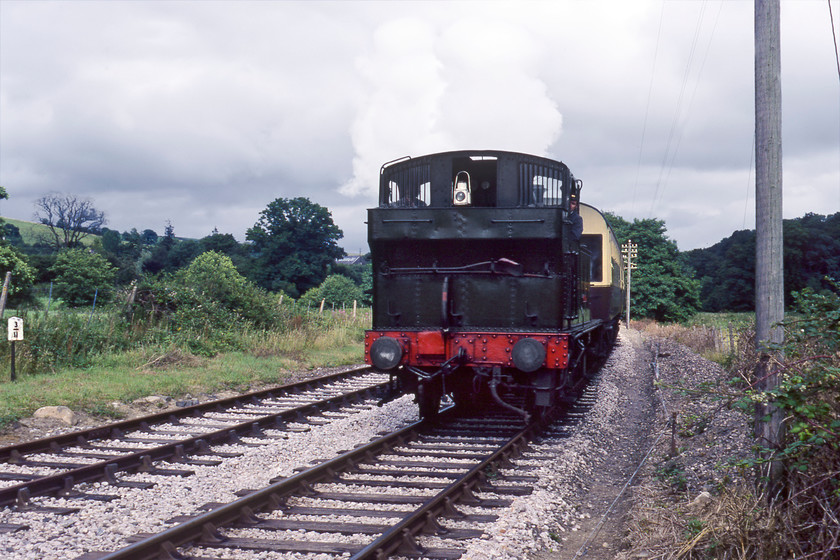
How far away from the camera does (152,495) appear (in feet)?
19.2

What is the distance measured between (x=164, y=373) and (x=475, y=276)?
7.00 metres

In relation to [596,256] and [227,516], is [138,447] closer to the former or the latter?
[227,516]

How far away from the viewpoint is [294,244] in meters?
65.6

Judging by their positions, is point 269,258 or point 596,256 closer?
point 596,256

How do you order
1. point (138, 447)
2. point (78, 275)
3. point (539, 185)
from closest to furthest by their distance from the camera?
point (138, 447)
point (539, 185)
point (78, 275)

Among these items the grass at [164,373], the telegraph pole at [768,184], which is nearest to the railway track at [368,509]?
the telegraph pole at [768,184]

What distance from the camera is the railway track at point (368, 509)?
453 cm

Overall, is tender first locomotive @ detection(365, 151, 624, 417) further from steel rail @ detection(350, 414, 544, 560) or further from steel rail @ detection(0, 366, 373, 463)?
steel rail @ detection(0, 366, 373, 463)

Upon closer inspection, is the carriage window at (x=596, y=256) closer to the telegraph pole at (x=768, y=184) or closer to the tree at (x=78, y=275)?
the telegraph pole at (x=768, y=184)

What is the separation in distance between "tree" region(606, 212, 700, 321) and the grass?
45.5 metres

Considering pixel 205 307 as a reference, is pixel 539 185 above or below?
above

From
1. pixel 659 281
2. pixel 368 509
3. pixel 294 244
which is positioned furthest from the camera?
pixel 294 244

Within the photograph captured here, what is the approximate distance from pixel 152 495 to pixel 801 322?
17.5 ft

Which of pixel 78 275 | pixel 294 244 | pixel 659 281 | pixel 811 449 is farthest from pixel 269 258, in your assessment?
pixel 811 449
